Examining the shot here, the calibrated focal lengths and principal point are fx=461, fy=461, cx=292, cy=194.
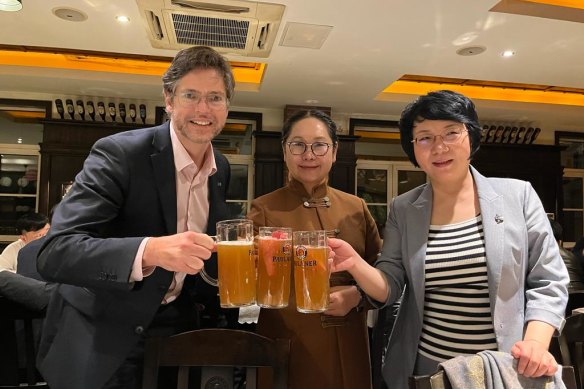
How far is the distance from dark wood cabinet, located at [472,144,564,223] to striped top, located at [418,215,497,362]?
627 centimetres

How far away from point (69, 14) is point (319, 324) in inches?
136

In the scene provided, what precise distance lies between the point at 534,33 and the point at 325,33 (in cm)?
184

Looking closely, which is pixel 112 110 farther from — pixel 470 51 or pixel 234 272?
pixel 234 272

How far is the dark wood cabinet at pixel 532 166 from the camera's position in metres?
7.26

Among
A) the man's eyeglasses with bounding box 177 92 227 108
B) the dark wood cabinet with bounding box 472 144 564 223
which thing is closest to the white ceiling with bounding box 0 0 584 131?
the dark wood cabinet with bounding box 472 144 564 223

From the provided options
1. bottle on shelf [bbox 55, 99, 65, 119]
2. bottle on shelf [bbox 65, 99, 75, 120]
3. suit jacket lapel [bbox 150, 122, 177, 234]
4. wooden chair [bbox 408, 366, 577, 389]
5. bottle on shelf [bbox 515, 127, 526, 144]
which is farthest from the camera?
bottle on shelf [bbox 515, 127, 526, 144]

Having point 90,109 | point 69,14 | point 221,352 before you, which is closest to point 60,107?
point 90,109

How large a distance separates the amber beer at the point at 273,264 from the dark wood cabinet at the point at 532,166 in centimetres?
666

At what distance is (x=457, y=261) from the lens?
1423mm

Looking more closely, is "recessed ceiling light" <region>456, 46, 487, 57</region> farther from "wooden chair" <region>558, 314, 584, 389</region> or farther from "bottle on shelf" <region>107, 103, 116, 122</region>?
"bottle on shelf" <region>107, 103, 116, 122</region>

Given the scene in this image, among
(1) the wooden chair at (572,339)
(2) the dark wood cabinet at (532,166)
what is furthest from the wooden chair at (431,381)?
(2) the dark wood cabinet at (532,166)

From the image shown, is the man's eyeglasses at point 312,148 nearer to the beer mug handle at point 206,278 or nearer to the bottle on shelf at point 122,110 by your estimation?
the beer mug handle at point 206,278

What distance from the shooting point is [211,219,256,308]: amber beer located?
1227 millimetres

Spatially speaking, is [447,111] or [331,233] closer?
[447,111]
